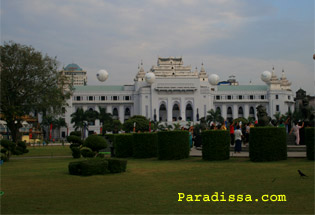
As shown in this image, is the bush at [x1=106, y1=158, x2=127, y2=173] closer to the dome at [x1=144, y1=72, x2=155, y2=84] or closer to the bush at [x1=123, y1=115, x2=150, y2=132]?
the bush at [x1=123, y1=115, x2=150, y2=132]

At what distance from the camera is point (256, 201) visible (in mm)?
8781

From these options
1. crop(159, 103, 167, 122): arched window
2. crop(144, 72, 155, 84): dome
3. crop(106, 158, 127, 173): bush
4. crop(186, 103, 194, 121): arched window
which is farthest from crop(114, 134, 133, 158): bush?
crop(186, 103, 194, 121): arched window

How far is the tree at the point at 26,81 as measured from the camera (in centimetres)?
3831

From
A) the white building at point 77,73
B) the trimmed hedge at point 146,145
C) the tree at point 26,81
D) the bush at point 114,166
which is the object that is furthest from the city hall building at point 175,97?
the bush at point 114,166

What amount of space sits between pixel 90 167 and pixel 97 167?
11.3 inches

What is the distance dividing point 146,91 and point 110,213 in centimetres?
8010

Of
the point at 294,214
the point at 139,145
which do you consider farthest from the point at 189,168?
the point at 294,214

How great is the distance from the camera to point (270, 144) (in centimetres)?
1630

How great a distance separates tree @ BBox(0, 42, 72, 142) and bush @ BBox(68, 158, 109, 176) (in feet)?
77.7

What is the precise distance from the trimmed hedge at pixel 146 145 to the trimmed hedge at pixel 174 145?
192cm

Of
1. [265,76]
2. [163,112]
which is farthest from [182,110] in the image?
[265,76]

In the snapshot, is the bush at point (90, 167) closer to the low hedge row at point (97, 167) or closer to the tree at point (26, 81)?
the low hedge row at point (97, 167)

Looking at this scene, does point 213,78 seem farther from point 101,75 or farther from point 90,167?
point 90,167

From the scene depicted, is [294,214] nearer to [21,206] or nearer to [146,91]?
[21,206]
